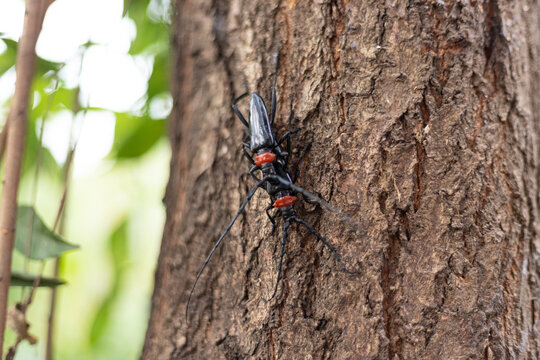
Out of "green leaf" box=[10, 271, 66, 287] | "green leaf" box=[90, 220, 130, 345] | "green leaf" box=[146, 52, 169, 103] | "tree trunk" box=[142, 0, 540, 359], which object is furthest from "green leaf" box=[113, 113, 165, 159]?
"tree trunk" box=[142, 0, 540, 359]

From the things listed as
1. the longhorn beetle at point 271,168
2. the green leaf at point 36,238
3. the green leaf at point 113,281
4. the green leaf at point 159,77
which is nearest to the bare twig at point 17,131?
the green leaf at point 36,238

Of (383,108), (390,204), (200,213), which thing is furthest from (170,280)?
(383,108)

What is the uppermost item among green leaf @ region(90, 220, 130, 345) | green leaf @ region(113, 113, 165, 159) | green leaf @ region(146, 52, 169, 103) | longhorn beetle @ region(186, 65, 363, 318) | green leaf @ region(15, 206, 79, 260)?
green leaf @ region(146, 52, 169, 103)

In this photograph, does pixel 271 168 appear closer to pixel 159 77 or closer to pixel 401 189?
pixel 401 189

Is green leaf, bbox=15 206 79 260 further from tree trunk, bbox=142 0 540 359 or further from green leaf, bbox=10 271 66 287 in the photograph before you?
tree trunk, bbox=142 0 540 359

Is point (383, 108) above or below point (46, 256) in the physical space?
above

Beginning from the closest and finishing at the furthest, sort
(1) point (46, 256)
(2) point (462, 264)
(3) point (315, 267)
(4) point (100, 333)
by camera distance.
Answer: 1. (2) point (462, 264)
2. (3) point (315, 267)
3. (1) point (46, 256)
4. (4) point (100, 333)

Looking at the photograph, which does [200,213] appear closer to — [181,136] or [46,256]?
[181,136]
